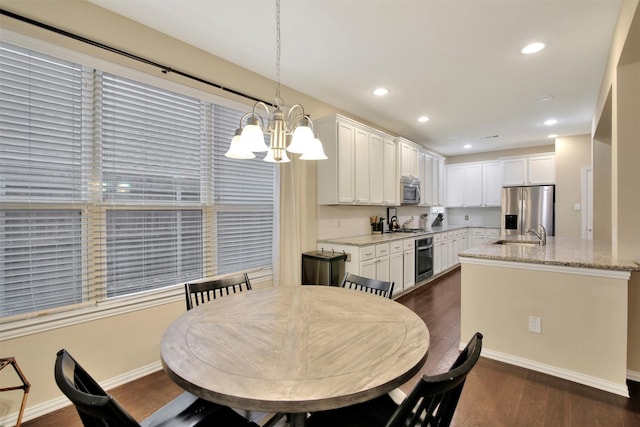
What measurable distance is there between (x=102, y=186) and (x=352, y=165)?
269 centimetres

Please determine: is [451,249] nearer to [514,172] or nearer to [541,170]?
[514,172]

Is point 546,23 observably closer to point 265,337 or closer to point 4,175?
point 265,337

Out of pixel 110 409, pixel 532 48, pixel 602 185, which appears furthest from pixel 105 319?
pixel 602 185

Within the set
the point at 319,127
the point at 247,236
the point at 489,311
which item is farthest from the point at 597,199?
the point at 247,236

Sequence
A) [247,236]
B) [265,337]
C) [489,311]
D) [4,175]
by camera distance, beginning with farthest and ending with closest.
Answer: [247,236] < [489,311] < [4,175] < [265,337]

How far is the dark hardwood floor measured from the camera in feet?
5.82

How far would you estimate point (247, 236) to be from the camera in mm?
3049

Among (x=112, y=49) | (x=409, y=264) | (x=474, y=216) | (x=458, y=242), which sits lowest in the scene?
(x=409, y=264)

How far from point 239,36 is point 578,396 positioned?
3.68 m

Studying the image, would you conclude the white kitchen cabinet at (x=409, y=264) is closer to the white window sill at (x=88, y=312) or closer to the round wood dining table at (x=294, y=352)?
the round wood dining table at (x=294, y=352)

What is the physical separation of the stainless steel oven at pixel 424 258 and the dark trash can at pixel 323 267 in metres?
1.68

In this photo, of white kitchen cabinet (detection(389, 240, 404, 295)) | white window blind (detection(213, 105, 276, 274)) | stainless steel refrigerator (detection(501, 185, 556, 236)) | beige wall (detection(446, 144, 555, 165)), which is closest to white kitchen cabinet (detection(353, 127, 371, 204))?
white kitchen cabinet (detection(389, 240, 404, 295))

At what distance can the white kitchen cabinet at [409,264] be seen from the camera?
14.1 feet

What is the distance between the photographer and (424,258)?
4.78 meters
